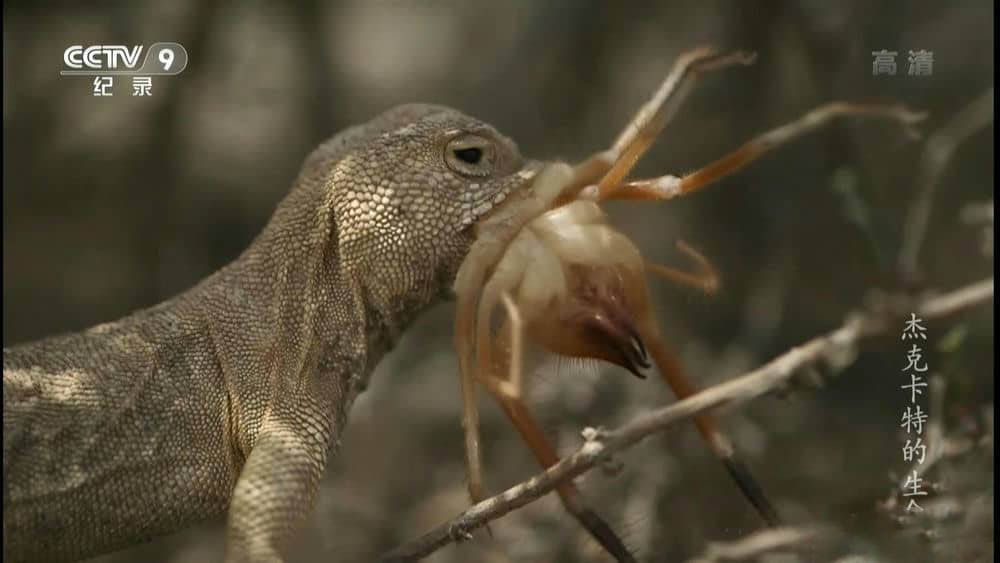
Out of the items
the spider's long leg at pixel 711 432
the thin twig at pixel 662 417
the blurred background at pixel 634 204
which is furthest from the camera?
the blurred background at pixel 634 204

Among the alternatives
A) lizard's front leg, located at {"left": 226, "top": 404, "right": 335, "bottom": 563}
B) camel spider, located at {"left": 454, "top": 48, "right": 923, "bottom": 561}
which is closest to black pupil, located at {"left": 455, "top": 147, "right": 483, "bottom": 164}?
camel spider, located at {"left": 454, "top": 48, "right": 923, "bottom": 561}

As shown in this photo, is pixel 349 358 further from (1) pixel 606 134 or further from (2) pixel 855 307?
(2) pixel 855 307

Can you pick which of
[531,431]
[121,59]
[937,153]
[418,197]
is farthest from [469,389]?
[937,153]

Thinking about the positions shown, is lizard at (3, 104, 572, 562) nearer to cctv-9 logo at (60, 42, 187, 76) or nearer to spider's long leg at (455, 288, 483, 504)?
spider's long leg at (455, 288, 483, 504)

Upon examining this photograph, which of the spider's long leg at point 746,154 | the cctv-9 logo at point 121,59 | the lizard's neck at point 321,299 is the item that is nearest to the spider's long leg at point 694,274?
the spider's long leg at point 746,154

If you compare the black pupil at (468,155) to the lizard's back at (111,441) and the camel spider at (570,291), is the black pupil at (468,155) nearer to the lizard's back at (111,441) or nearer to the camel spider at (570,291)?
the camel spider at (570,291)

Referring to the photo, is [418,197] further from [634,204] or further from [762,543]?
[762,543]
